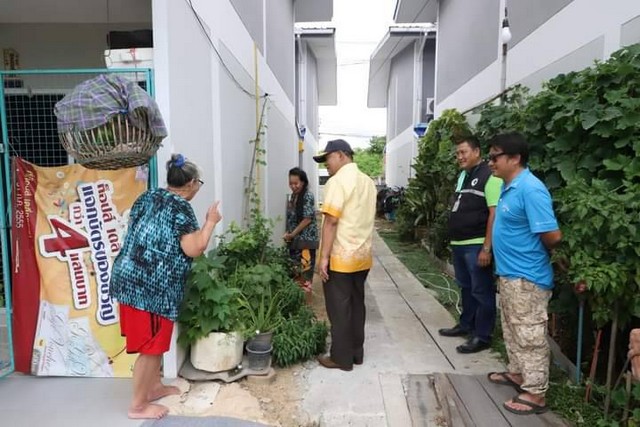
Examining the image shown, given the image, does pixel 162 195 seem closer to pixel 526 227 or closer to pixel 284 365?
pixel 284 365

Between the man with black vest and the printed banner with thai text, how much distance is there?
2514mm

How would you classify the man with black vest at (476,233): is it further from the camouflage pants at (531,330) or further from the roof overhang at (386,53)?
the roof overhang at (386,53)

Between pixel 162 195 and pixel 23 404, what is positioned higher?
pixel 162 195

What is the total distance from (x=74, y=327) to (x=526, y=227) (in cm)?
310

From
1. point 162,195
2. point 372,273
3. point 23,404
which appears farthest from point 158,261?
point 372,273

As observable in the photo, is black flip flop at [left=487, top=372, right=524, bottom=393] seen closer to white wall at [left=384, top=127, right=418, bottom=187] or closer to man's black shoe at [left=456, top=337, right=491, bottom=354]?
man's black shoe at [left=456, top=337, right=491, bottom=354]

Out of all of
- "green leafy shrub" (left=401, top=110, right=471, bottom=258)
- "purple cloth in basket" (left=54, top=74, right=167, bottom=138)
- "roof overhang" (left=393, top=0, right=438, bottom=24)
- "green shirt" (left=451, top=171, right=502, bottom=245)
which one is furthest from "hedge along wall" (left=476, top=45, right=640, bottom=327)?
"roof overhang" (left=393, top=0, right=438, bottom=24)

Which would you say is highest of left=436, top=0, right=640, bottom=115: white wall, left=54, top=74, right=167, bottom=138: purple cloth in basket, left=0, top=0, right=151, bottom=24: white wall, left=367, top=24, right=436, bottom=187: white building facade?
left=367, top=24, right=436, bottom=187: white building facade

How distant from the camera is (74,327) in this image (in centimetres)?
325

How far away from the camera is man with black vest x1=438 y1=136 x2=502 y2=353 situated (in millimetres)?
3654

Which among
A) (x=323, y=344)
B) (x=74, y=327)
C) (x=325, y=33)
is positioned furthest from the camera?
(x=325, y=33)

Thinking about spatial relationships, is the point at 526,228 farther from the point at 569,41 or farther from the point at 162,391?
the point at 162,391

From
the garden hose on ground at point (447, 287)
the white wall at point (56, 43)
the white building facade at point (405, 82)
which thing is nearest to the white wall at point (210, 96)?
the white wall at point (56, 43)

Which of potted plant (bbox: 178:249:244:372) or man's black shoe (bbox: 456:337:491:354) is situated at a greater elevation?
potted plant (bbox: 178:249:244:372)
